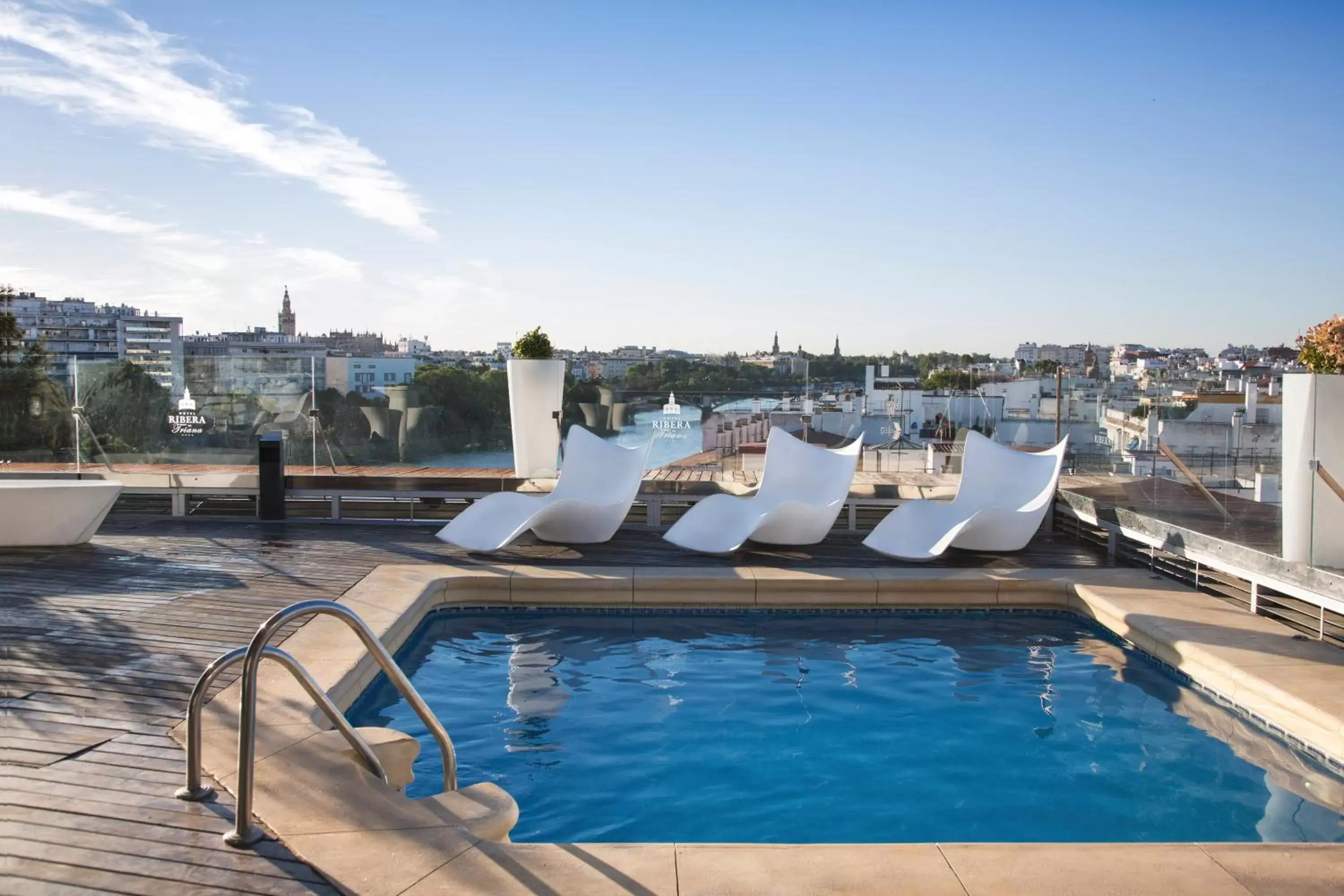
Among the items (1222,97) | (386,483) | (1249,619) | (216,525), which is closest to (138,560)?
(216,525)

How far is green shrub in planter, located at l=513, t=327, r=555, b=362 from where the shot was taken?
9.90m

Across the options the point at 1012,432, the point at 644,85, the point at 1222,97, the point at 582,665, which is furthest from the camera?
the point at 644,85

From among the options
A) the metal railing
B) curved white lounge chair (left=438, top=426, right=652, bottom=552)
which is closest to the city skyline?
curved white lounge chair (left=438, top=426, right=652, bottom=552)

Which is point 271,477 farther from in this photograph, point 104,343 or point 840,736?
point 840,736

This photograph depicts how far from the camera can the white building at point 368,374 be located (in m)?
9.88

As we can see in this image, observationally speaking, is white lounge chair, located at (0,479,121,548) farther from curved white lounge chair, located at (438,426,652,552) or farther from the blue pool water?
the blue pool water

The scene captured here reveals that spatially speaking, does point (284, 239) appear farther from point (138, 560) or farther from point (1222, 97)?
point (1222, 97)

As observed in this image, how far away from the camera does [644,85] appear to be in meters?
11.9

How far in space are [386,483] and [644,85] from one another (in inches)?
235

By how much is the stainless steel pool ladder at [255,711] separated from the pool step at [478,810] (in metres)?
0.06

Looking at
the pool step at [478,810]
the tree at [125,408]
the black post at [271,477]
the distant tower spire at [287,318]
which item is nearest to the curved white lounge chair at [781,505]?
the black post at [271,477]

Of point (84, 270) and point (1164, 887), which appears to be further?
point (84, 270)

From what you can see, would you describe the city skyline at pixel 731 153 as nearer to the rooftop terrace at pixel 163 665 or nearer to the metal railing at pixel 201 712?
the rooftop terrace at pixel 163 665

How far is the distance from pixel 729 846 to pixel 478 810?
86cm
